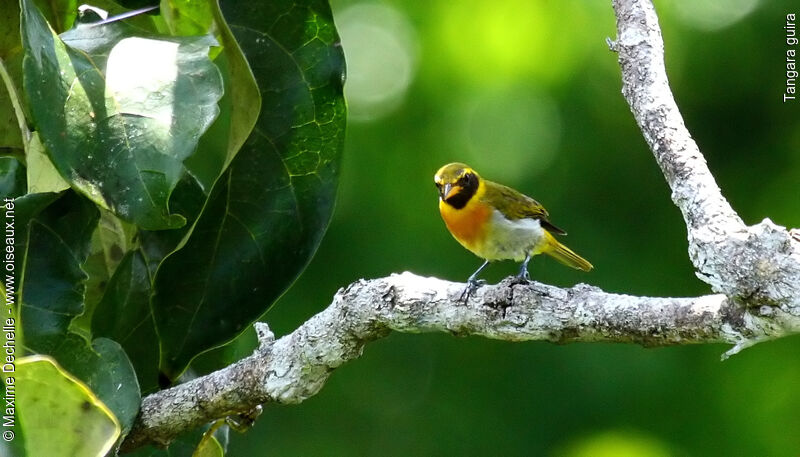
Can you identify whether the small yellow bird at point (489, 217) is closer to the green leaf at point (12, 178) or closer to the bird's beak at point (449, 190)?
the bird's beak at point (449, 190)

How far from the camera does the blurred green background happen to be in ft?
17.2

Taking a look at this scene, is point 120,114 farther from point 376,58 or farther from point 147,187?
point 376,58

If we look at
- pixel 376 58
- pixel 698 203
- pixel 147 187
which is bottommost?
pixel 147 187

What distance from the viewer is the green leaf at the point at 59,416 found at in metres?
1.55

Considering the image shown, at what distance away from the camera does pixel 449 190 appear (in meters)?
3.66

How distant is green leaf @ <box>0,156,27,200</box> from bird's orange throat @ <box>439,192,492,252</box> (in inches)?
76.0

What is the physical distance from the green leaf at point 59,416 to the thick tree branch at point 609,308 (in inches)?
12.1

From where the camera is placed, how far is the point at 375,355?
19.0 feet

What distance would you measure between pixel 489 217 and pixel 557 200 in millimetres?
1846

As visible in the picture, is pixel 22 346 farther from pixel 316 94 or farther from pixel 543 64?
pixel 543 64

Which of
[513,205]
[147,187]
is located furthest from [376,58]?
[147,187]

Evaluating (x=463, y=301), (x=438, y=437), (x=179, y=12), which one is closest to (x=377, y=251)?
(x=438, y=437)

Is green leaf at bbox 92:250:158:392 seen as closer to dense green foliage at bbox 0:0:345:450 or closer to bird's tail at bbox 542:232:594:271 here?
dense green foliage at bbox 0:0:345:450

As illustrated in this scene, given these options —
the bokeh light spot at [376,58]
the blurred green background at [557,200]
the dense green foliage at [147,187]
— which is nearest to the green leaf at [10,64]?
the dense green foliage at [147,187]
